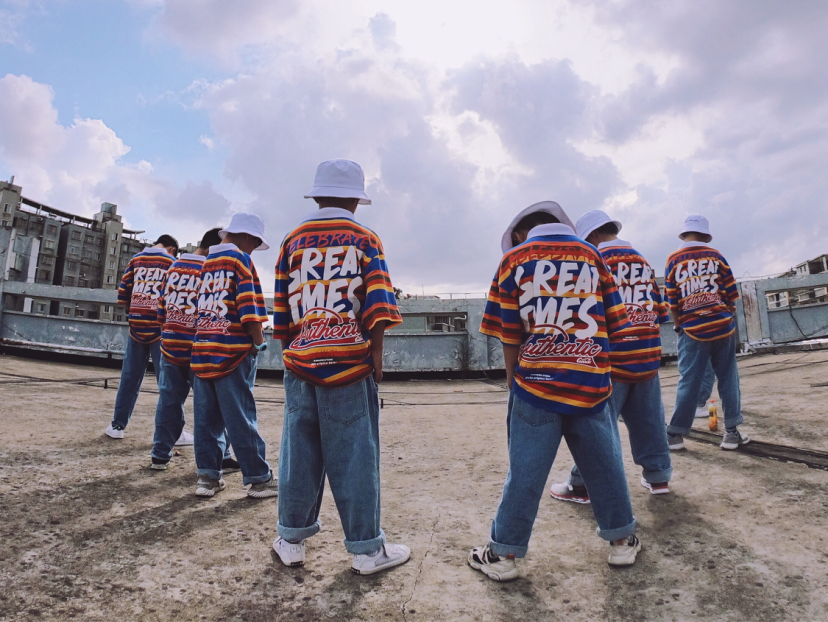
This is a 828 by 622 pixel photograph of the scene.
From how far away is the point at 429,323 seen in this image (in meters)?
14.6

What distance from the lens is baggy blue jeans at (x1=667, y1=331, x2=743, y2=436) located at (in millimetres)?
3977

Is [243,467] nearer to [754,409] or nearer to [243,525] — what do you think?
[243,525]

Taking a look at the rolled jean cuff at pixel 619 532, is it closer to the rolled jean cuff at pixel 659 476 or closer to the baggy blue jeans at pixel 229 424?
the rolled jean cuff at pixel 659 476

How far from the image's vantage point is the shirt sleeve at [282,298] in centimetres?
229

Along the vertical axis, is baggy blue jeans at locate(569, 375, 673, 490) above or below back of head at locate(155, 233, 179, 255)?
below

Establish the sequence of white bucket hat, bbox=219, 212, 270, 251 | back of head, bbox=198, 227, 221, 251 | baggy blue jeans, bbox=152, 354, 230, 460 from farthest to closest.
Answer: back of head, bbox=198, 227, 221, 251, baggy blue jeans, bbox=152, 354, 230, 460, white bucket hat, bbox=219, 212, 270, 251

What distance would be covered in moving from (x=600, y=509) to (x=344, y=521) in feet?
3.67

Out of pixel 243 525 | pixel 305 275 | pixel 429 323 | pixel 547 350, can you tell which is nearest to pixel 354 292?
pixel 305 275

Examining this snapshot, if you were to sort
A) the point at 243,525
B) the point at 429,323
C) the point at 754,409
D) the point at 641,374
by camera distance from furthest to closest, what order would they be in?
the point at 429,323 < the point at 754,409 < the point at 641,374 < the point at 243,525

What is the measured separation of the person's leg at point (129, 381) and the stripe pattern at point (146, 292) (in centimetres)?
10

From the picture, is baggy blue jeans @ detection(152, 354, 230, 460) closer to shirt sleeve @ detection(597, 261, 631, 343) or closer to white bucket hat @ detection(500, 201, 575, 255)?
white bucket hat @ detection(500, 201, 575, 255)

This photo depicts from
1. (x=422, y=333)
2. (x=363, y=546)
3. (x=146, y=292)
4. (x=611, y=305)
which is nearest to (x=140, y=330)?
(x=146, y=292)

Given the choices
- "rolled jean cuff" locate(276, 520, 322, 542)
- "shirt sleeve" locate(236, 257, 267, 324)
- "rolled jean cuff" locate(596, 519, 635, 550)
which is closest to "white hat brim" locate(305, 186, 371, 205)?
"shirt sleeve" locate(236, 257, 267, 324)

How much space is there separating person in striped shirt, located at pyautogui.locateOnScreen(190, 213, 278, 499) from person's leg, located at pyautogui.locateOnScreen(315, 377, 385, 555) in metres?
1.19
